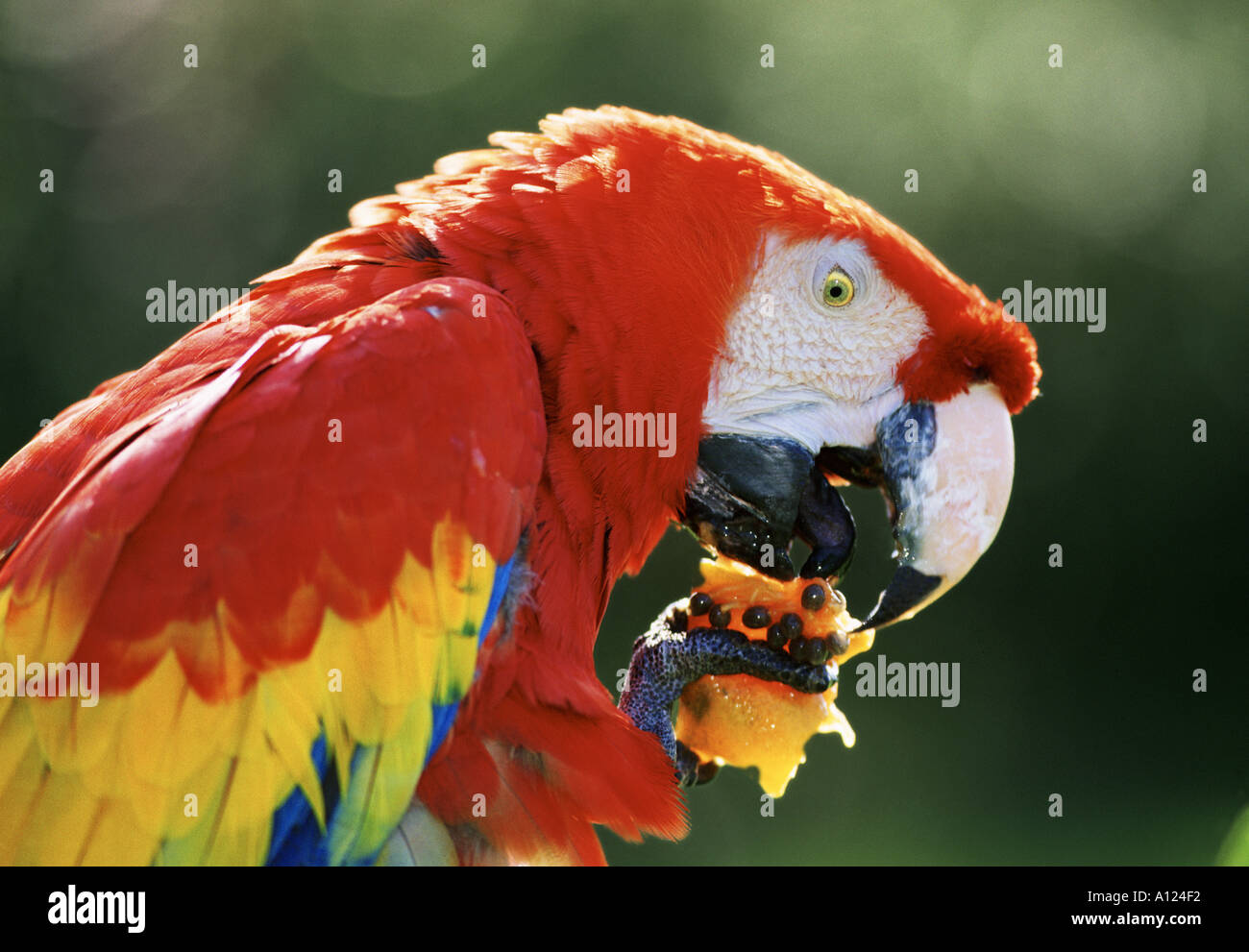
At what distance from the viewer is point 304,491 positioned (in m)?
1.18

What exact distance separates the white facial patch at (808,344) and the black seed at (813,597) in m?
0.19

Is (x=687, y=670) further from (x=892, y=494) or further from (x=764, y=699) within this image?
(x=892, y=494)

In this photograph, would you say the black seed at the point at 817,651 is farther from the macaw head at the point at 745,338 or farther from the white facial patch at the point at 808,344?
the white facial patch at the point at 808,344

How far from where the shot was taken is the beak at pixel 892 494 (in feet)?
4.75

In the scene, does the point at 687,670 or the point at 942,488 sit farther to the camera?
the point at 687,670

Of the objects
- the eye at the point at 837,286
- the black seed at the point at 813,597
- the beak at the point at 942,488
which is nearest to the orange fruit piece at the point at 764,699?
the black seed at the point at 813,597

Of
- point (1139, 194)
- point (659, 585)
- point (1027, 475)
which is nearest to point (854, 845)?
point (659, 585)

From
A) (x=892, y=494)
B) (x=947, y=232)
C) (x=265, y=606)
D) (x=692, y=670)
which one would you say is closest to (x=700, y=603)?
(x=692, y=670)

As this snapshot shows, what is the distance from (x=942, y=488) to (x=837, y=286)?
29 cm

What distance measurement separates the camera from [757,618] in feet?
5.15

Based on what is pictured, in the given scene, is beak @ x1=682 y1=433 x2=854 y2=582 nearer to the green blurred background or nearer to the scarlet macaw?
the scarlet macaw

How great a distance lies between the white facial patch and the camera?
1.49 meters

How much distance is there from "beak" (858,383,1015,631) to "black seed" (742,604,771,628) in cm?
16

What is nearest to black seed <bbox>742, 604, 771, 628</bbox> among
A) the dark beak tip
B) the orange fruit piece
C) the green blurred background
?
the orange fruit piece
